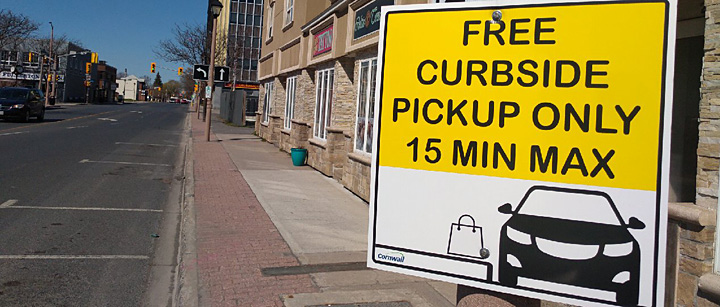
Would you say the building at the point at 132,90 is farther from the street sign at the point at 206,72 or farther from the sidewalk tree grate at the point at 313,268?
the sidewalk tree grate at the point at 313,268

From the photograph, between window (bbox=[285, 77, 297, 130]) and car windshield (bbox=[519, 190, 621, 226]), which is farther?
window (bbox=[285, 77, 297, 130])

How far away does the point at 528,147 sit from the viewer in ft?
6.49

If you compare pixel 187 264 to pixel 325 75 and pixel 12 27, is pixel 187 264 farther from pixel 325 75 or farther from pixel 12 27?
pixel 12 27

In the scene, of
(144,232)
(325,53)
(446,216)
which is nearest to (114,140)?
(325,53)

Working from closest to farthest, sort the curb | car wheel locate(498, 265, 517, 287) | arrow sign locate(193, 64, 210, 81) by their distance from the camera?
car wheel locate(498, 265, 517, 287)
the curb
arrow sign locate(193, 64, 210, 81)

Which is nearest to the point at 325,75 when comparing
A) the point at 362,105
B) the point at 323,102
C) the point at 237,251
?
the point at 323,102

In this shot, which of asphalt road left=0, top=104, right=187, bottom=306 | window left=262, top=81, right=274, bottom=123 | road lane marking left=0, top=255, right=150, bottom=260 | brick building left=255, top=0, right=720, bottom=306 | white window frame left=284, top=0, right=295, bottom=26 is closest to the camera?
brick building left=255, top=0, right=720, bottom=306

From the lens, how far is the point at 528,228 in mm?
1968

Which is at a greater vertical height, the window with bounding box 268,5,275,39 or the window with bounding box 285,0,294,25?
the window with bounding box 268,5,275,39

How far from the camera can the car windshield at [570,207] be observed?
1868 mm

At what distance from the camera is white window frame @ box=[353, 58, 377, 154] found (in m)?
9.92

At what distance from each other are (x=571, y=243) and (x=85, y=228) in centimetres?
716

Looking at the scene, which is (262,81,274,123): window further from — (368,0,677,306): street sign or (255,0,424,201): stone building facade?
(368,0,677,306): street sign

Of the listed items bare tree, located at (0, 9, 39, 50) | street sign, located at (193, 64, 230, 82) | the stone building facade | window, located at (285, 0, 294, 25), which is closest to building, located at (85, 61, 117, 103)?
bare tree, located at (0, 9, 39, 50)
